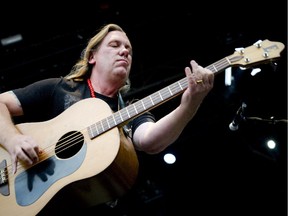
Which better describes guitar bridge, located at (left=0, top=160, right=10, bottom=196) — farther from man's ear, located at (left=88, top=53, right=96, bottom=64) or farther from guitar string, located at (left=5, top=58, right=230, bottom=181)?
man's ear, located at (left=88, top=53, right=96, bottom=64)

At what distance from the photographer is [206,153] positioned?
5.90m

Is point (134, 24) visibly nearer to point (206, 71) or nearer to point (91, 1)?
point (91, 1)

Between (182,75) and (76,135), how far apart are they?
3469mm

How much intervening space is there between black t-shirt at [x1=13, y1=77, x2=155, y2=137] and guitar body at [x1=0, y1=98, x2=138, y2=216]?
0.77 feet

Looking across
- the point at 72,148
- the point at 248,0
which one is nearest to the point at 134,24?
the point at 248,0

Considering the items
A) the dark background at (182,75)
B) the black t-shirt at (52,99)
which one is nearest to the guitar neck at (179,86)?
the black t-shirt at (52,99)

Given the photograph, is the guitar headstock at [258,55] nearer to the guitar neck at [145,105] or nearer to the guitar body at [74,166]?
the guitar neck at [145,105]

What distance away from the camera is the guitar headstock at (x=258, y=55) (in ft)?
6.51

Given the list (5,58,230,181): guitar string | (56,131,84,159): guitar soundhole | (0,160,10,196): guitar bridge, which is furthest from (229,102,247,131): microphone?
(0,160,10,196): guitar bridge

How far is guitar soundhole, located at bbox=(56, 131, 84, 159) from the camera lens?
2.01 m

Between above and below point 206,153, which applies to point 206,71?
above

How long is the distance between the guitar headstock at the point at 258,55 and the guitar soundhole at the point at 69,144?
1.07 m

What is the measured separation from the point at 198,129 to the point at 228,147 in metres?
0.63

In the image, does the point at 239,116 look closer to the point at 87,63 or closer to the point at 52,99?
the point at 87,63
